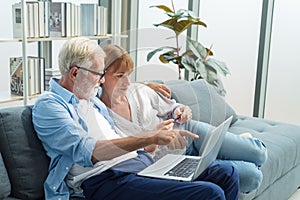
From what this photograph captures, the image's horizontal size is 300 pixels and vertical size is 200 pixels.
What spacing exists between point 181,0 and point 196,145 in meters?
2.38

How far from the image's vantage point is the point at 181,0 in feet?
13.5

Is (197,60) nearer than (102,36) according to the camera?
Yes

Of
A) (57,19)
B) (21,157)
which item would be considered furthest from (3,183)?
(57,19)

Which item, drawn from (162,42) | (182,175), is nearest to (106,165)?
(182,175)

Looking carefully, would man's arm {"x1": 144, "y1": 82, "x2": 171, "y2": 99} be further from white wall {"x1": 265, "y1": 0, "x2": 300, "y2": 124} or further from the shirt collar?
white wall {"x1": 265, "y1": 0, "x2": 300, "y2": 124}

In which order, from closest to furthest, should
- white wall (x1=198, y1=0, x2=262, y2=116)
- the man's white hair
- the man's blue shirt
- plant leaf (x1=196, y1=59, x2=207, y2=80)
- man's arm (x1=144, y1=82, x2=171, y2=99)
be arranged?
1. the man's blue shirt
2. the man's white hair
3. man's arm (x1=144, y1=82, x2=171, y2=99)
4. plant leaf (x1=196, y1=59, x2=207, y2=80)
5. white wall (x1=198, y1=0, x2=262, y2=116)

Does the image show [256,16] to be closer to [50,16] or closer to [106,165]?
[50,16]

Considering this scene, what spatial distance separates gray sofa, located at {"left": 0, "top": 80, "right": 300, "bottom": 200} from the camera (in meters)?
1.69

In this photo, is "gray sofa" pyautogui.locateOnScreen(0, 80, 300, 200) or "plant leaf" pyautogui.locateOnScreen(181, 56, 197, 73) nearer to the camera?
"gray sofa" pyautogui.locateOnScreen(0, 80, 300, 200)

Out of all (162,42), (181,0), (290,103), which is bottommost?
(290,103)

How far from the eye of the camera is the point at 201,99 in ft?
7.97

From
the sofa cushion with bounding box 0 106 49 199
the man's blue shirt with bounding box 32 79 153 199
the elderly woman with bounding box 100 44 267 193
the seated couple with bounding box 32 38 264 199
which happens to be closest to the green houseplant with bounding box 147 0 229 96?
the elderly woman with bounding box 100 44 267 193

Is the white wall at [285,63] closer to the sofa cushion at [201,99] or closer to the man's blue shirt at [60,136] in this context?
the sofa cushion at [201,99]

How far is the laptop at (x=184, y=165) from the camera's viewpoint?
1.76 meters
